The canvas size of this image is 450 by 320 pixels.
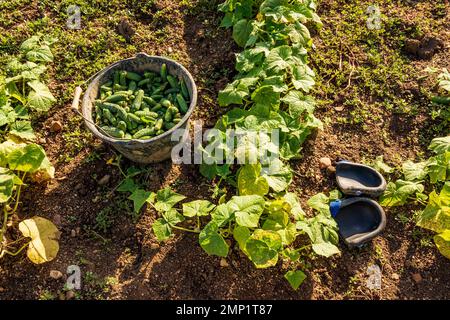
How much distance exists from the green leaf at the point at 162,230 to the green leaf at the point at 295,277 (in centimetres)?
96

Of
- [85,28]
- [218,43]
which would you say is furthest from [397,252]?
[85,28]

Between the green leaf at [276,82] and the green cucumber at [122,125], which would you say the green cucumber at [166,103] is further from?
the green leaf at [276,82]

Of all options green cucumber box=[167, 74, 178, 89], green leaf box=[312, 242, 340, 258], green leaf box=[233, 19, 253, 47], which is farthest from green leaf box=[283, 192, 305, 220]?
green leaf box=[233, 19, 253, 47]

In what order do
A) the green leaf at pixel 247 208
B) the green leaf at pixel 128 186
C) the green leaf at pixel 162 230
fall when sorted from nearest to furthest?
the green leaf at pixel 247 208 → the green leaf at pixel 162 230 → the green leaf at pixel 128 186

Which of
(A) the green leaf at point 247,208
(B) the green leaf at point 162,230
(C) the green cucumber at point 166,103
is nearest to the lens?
(A) the green leaf at point 247,208

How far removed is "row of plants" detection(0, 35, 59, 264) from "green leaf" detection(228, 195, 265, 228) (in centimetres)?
152

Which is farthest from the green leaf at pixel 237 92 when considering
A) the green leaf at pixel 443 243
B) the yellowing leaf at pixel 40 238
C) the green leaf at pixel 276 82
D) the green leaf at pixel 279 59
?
the green leaf at pixel 443 243

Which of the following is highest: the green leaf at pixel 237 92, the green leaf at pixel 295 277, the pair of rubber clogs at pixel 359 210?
the green leaf at pixel 237 92

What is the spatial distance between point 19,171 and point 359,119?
3.24 meters

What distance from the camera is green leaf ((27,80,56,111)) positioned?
4051 mm

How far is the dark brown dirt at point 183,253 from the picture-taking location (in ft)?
11.6

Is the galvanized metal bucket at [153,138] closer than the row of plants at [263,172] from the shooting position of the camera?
No

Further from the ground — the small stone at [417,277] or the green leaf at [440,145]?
the green leaf at [440,145]

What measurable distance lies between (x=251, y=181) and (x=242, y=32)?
5.79 ft
